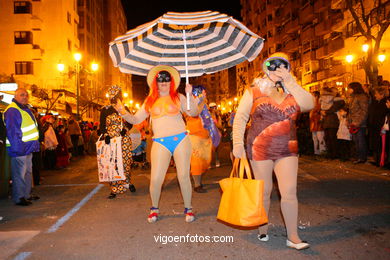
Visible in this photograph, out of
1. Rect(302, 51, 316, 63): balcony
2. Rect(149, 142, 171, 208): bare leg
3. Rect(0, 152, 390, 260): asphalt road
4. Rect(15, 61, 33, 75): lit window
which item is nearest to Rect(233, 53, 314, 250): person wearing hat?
Rect(0, 152, 390, 260): asphalt road

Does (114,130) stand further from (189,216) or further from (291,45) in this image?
(291,45)

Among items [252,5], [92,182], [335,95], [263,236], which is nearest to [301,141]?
[335,95]

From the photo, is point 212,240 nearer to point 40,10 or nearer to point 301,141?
point 301,141

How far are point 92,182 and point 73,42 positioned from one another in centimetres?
3691

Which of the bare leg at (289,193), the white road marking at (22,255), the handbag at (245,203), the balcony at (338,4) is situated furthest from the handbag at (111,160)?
the balcony at (338,4)

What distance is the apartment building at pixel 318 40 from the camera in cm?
2966

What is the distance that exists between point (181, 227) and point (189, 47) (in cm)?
267

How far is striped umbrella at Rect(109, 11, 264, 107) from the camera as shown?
187 inches

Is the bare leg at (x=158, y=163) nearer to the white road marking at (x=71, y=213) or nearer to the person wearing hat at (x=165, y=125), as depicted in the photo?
the person wearing hat at (x=165, y=125)

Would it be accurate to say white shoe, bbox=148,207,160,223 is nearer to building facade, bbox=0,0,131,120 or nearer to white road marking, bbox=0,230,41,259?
white road marking, bbox=0,230,41,259

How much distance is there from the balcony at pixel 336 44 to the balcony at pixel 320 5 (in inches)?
177

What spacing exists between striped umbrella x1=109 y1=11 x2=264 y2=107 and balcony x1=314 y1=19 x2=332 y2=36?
33.3 metres

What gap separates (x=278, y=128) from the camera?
11.8 feet

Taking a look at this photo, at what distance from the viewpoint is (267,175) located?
3.72 metres
